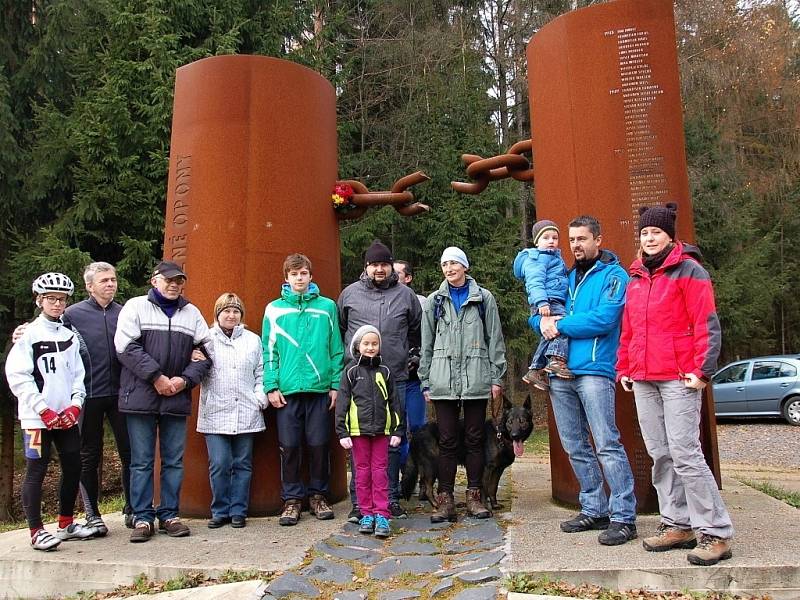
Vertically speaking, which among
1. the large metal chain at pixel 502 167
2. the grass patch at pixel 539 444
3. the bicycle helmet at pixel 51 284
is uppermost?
the large metal chain at pixel 502 167

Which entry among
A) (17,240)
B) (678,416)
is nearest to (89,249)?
(17,240)

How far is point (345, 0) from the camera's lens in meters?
16.4

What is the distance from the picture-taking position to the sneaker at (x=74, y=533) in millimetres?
4941

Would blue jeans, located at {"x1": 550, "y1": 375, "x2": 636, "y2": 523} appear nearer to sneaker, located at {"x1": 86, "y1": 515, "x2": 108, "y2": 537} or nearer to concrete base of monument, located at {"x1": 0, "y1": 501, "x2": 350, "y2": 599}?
concrete base of monument, located at {"x1": 0, "y1": 501, "x2": 350, "y2": 599}

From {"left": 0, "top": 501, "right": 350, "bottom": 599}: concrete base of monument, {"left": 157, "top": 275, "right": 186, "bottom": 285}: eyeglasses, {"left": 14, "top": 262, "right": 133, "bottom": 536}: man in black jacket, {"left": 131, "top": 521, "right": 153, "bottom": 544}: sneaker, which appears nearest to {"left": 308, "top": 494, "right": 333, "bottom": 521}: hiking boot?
{"left": 0, "top": 501, "right": 350, "bottom": 599}: concrete base of monument

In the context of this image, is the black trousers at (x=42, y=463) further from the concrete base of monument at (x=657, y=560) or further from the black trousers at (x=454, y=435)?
the concrete base of monument at (x=657, y=560)

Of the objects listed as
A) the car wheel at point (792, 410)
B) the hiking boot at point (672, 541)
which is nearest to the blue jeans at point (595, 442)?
the hiking boot at point (672, 541)

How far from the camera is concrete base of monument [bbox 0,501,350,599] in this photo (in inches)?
164

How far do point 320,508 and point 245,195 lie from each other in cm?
265

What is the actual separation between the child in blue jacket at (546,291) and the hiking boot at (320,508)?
1892 millimetres

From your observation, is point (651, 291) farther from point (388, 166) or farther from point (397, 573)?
point (388, 166)

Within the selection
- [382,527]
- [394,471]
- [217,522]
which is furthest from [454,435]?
[217,522]

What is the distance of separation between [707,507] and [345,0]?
15.3 meters

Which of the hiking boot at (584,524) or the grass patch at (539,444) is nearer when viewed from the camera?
the hiking boot at (584,524)
